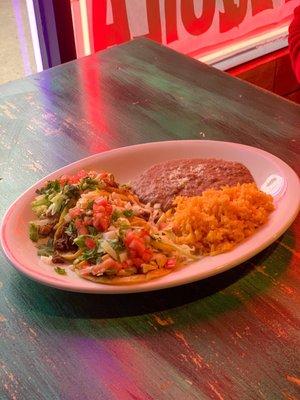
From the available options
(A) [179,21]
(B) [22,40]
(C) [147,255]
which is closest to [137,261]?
(C) [147,255]

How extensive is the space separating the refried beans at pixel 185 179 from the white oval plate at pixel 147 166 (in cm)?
5

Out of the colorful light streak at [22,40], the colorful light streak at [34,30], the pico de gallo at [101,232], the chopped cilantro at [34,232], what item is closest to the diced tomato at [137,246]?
the pico de gallo at [101,232]

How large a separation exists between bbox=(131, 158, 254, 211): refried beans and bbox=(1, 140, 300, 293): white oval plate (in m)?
0.05

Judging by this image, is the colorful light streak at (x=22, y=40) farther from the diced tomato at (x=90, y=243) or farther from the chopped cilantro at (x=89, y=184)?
the diced tomato at (x=90, y=243)

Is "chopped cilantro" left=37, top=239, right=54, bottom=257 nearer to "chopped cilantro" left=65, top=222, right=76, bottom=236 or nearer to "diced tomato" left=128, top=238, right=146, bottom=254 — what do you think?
"chopped cilantro" left=65, top=222, right=76, bottom=236

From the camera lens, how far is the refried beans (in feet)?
3.51

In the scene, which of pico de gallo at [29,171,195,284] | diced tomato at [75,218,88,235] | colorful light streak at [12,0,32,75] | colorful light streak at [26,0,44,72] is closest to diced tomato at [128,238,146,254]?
pico de gallo at [29,171,195,284]

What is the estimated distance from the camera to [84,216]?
3.15 ft

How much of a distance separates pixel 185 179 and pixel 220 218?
0.19m

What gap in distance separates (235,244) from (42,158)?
0.61 metres

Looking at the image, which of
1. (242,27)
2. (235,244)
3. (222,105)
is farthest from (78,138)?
(242,27)

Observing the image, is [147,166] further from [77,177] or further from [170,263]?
[170,263]

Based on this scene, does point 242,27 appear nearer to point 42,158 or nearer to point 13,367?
point 42,158

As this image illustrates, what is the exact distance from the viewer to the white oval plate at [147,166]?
87 centimetres
